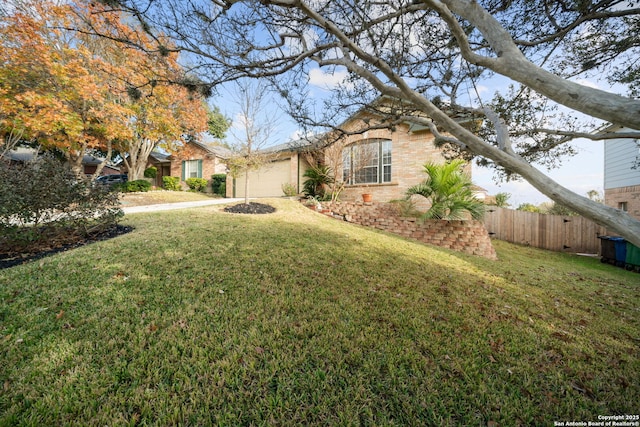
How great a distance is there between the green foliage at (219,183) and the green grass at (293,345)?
13981mm

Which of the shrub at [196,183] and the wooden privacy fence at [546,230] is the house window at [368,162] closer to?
the wooden privacy fence at [546,230]

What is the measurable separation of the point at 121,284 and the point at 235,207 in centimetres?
592

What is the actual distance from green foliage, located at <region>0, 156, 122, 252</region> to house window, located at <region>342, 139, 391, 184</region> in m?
8.52

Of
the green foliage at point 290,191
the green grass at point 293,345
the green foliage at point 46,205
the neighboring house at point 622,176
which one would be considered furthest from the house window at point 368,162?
the neighboring house at point 622,176

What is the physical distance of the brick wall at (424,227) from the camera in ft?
24.1

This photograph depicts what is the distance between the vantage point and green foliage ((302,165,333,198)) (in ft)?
36.1

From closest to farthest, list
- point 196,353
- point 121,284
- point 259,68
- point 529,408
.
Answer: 1. point 529,408
2. point 196,353
3. point 121,284
4. point 259,68

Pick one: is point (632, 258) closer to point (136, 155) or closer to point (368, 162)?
point (368, 162)

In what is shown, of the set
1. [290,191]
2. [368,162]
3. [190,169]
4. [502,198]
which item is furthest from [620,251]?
[190,169]

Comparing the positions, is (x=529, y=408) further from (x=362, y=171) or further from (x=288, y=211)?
(x=362, y=171)

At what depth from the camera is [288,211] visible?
29.1ft

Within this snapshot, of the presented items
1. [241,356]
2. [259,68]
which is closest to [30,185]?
[259,68]

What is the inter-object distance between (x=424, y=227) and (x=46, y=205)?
979 centimetres

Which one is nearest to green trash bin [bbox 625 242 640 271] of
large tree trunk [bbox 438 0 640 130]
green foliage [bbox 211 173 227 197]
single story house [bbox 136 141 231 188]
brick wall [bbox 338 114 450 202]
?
brick wall [bbox 338 114 450 202]
